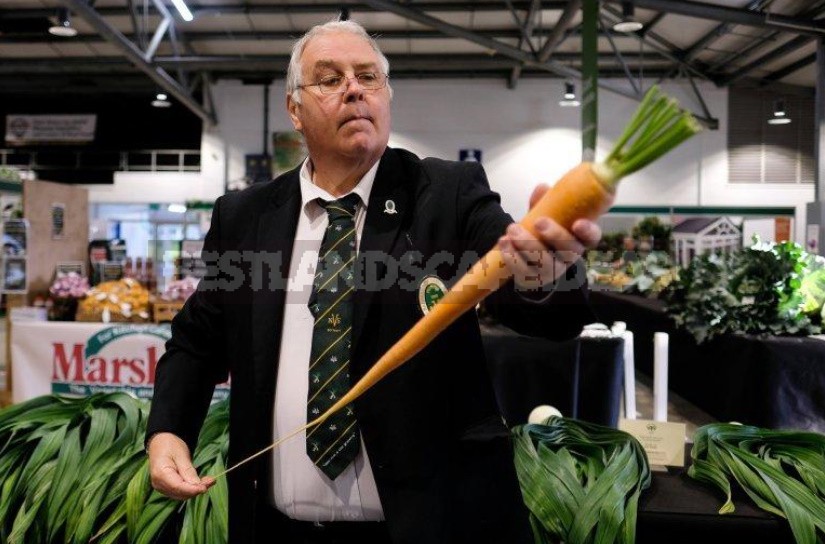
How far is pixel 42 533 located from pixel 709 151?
1389 cm

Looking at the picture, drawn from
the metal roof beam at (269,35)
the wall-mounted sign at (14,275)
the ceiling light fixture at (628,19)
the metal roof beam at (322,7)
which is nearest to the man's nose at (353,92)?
the wall-mounted sign at (14,275)

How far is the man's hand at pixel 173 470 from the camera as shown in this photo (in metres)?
1.07

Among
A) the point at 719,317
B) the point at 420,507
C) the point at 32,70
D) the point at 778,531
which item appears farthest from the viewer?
the point at 32,70

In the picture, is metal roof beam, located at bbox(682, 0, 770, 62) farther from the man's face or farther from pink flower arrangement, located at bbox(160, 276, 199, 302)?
the man's face

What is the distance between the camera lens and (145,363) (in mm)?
3939

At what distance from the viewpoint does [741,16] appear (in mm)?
8562

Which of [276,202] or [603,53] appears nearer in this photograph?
[276,202]

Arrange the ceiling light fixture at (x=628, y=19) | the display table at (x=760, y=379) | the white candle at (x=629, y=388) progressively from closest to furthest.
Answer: the white candle at (x=629, y=388) → the display table at (x=760, y=379) → the ceiling light fixture at (x=628, y=19)

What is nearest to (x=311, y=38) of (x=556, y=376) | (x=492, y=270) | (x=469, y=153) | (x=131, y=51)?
(x=492, y=270)

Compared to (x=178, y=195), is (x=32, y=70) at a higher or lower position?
higher

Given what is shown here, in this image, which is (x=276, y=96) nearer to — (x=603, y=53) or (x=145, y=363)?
(x=603, y=53)

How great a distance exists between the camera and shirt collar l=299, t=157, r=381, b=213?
1.20 meters

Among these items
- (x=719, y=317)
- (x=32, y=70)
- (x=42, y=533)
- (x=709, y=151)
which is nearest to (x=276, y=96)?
(x=32, y=70)

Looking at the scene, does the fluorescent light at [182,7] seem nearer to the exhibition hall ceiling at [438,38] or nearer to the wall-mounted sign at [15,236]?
the exhibition hall ceiling at [438,38]
